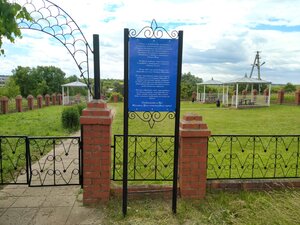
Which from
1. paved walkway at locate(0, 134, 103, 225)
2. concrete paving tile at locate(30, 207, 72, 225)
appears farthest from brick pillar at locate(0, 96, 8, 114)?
concrete paving tile at locate(30, 207, 72, 225)

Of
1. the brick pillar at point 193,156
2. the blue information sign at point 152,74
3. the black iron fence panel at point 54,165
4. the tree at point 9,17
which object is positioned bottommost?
the black iron fence panel at point 54,165

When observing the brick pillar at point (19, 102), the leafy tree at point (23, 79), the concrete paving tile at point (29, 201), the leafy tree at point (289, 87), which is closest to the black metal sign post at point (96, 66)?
the concrete paving tile at point (29, 201)

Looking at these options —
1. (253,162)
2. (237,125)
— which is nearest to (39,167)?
(253,162)

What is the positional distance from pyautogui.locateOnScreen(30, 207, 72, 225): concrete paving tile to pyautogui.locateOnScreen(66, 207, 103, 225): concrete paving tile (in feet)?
0.23

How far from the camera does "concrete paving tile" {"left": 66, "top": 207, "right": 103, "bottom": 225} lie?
3066 millimetres

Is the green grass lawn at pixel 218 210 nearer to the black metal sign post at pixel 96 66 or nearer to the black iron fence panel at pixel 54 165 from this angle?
the black iron fence panel at pixel 54 165

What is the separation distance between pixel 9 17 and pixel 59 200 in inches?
91.9

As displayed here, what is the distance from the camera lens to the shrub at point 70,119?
34.3ft

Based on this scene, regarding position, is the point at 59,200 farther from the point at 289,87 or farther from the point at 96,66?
the point at 289,87

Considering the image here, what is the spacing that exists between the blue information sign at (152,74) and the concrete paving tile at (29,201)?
177cm

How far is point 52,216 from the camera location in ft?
10.4

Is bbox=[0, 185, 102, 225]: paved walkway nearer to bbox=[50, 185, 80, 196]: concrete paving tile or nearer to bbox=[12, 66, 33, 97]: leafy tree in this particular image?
bbox=[50, 185, 80, 196]: concrete paving tile

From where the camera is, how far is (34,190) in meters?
3.93

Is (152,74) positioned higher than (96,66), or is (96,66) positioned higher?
(96,66)
